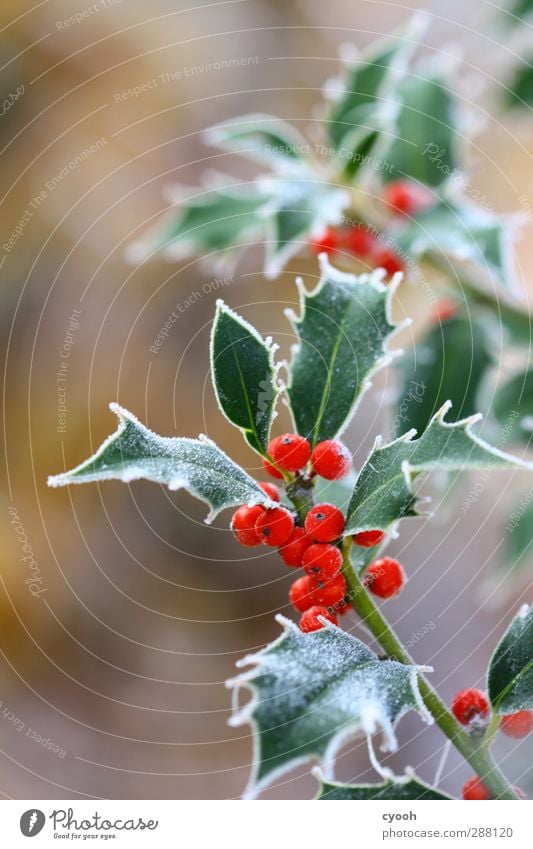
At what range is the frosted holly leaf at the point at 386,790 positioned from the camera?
1.30 feet

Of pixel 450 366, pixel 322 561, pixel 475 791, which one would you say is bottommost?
pixel 475 791

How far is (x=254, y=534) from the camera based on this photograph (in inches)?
14.3

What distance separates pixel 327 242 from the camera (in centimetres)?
67

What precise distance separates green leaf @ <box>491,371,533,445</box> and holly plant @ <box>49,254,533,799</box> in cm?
27

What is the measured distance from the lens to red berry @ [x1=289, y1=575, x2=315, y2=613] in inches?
14.8

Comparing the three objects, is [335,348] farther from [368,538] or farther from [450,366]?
[450,366]

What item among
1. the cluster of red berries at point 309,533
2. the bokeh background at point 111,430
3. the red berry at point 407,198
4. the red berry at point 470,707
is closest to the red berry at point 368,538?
the cluster of red berries at point 309,533

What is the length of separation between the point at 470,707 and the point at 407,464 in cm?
16

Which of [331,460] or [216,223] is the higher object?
[216,223]

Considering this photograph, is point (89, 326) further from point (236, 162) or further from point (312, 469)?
point (312, 469)

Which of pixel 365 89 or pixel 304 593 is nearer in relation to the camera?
pixel 304 593

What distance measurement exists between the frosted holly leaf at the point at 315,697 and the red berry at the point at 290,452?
0.08m
